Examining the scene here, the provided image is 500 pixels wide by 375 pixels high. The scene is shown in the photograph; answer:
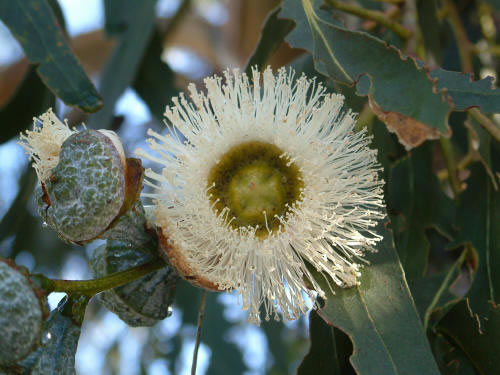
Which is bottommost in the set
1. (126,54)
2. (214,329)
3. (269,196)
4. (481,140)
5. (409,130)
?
(214,329)

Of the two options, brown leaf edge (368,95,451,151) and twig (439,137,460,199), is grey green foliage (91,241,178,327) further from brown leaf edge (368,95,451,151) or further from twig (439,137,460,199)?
twig (439,137,460,199)

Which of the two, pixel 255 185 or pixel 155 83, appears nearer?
pixel 255 185

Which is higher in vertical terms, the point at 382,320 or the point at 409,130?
the point at 409,130

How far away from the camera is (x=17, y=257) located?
7.16 feet

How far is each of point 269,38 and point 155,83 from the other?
0.73 meters

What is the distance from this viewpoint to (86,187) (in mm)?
988

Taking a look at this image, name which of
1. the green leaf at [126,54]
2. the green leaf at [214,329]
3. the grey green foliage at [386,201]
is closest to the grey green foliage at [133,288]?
the grey green foliage at [386,201]

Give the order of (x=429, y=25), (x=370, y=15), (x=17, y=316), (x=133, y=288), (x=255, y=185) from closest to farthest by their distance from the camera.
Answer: (x=17, y=316), (x=133, y=288), (x=255, y=185), (x=370, y=15), (x=429, y=25)

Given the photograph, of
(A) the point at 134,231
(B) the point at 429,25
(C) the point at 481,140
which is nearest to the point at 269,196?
(A) the point at 134,231

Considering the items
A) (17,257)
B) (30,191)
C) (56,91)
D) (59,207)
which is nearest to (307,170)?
(59,207)

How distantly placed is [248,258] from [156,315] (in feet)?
0.71

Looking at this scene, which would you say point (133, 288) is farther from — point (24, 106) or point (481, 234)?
point (24, 106)

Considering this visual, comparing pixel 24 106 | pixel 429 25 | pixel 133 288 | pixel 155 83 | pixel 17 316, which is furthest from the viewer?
pixel 155 83

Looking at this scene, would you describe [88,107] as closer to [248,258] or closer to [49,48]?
[49,48]
